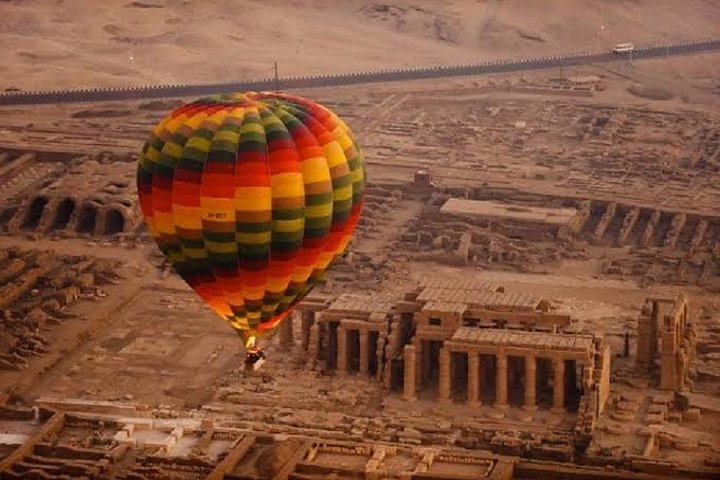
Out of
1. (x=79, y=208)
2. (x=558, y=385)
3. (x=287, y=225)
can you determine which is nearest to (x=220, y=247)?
(x=287, y=225)

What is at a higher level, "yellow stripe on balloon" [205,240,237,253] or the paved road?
"yellow stripe on balloon" [205,240,237,253]

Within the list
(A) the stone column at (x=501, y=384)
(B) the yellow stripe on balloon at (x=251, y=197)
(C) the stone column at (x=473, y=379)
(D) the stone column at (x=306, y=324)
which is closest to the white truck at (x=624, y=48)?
(D) the stone column at (x=306, y=324)

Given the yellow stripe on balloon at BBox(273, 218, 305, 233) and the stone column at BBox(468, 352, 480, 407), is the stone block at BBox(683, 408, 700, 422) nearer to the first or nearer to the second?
the stone column at BBox(468, 352, 480, 407)

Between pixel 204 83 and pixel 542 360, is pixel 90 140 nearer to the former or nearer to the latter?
pixel 204 83

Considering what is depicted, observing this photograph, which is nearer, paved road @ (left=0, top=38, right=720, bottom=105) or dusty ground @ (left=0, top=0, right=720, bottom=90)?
paved road @ (left=0, top=38, right=720, bottom=105)

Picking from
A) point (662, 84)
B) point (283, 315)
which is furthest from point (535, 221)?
point (662, 84)

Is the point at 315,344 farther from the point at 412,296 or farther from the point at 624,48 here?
the point at 624,48

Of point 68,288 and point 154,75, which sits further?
point 154,75

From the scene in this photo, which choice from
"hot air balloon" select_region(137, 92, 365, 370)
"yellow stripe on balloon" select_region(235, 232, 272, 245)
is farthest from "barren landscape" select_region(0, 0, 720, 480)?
"yellow stripe on balloon" select_region(235, 232, 272, 245)
